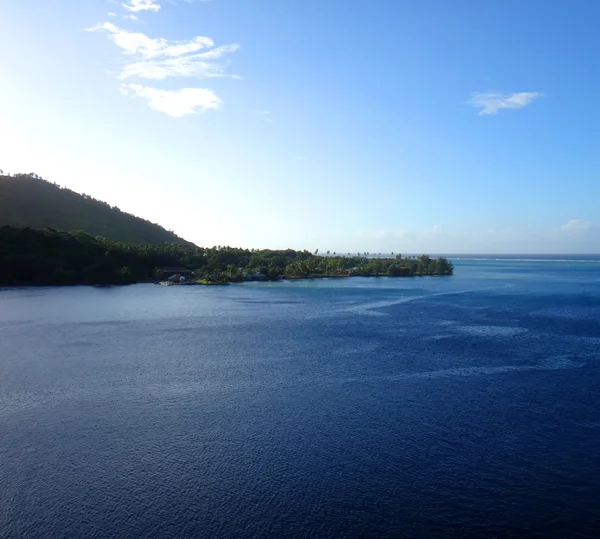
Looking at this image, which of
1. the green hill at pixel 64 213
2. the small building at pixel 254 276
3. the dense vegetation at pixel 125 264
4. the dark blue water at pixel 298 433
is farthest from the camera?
the green hill at pixel 64 213

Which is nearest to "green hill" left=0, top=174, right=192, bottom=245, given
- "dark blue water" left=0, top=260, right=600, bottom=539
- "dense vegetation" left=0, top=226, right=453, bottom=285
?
"dense vegetation" left=0, top=226, right=453, bottom=285

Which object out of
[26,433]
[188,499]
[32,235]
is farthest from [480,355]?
[32,235]

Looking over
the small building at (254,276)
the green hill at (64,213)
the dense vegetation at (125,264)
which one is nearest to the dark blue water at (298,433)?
the dense vegetation at (125,264)

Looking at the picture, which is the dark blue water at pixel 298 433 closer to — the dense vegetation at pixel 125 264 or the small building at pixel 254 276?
the dense vegetation at pixel 125 264

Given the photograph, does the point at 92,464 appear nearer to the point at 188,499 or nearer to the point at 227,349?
the point at 188,499

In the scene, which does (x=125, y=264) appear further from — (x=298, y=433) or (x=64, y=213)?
(x=298, y=433)
